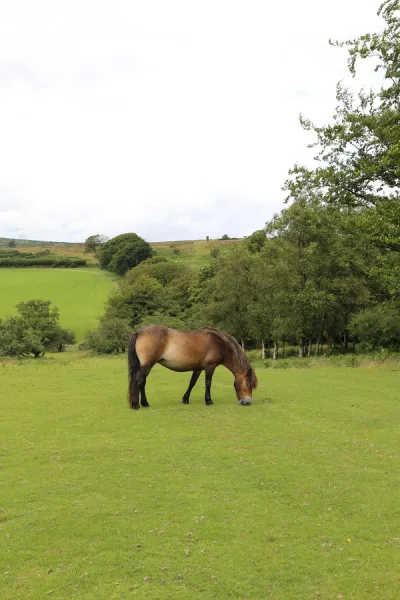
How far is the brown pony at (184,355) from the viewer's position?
12.8m

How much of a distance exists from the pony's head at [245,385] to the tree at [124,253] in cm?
9023

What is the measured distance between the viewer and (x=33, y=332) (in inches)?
1817

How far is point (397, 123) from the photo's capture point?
19891 millimetres

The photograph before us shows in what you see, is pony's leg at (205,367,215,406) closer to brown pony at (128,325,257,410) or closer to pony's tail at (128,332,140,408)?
brown pony at (128,325,257,410)

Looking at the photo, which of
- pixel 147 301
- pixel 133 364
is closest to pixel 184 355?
pixel 133 364

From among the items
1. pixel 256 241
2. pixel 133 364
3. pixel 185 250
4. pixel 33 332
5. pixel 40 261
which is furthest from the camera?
pixel 185 250

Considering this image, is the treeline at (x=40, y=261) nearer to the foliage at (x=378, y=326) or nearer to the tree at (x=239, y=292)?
the tree at (x=239, y=292)

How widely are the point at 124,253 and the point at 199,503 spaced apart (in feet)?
319

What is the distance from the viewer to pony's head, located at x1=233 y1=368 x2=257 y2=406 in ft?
44.0

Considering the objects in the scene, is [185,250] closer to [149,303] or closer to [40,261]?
[40,261]

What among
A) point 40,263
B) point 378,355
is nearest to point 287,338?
point 378,355

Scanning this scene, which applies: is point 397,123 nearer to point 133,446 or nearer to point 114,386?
point 114,386

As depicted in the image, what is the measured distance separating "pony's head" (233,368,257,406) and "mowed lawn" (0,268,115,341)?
54721mm

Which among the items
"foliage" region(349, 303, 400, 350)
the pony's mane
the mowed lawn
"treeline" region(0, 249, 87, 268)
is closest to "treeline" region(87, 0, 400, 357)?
"foliage" region(349, 303, 400, 350)
